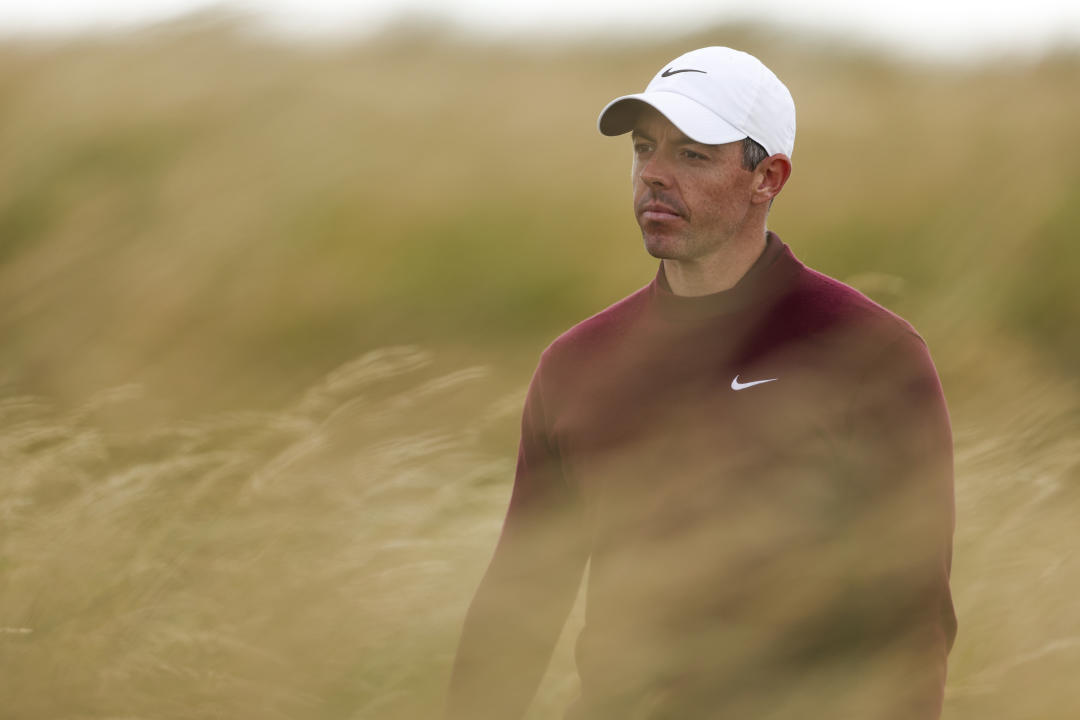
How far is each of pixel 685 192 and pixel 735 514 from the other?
54cm

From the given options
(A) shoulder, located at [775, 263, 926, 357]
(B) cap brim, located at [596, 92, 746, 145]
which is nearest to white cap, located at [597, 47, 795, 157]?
(B) cap brim, located at [596, 92, 746, 145]

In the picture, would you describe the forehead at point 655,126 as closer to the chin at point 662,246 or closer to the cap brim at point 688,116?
the cap brim at point 688,116

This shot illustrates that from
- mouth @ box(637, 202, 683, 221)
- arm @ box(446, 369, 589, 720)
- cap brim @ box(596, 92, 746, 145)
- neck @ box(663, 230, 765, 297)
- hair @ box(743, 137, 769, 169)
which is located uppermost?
cap brim @ box(596, 92, 746, 145)

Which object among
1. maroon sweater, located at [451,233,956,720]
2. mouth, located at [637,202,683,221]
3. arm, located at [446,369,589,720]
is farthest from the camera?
mouth, located at [637,202,683,221]

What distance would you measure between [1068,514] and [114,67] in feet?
4.87

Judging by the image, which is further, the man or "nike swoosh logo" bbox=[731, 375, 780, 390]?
"nike swoosh logo" bbox=[731, 375, 780, 390]

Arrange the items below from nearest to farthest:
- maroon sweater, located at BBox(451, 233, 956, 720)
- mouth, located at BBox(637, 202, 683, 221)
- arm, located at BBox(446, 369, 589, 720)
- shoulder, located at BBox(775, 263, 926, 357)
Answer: maroon sweater, located at BBox(451, 233, 956, 720) → arm, located at BBox(446, 369, 589, 720) → shoulder, located at BBox(775, 263, 926, 357) → mouth, located at BBox(637, 202, 683, 221)

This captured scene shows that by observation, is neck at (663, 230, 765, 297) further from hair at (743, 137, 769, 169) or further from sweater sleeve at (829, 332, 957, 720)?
sweater sleeve at (829, 332, 957, 720)

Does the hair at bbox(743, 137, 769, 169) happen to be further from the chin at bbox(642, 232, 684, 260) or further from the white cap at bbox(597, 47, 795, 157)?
the chin at bbox(642, 232, 684, 260)

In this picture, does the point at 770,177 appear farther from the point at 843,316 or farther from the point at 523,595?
the point at 523,595

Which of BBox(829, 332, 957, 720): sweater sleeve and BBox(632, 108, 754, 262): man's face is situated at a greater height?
BBox(632, 108, 754, 262): man's face

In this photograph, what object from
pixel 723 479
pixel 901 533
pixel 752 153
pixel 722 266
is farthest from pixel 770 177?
pixel 901 533

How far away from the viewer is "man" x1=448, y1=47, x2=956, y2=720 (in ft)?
4.33

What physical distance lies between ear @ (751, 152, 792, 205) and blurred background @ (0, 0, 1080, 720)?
25mm
